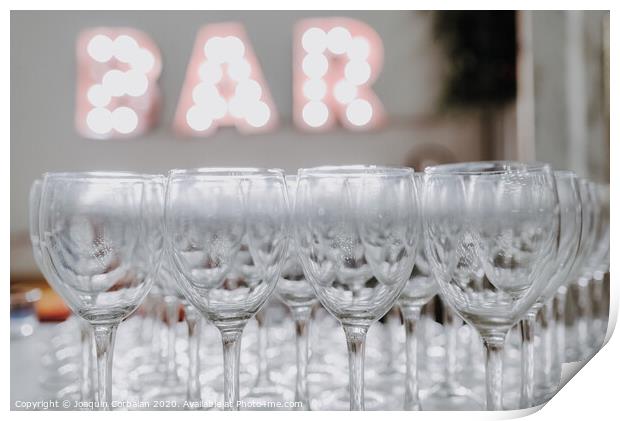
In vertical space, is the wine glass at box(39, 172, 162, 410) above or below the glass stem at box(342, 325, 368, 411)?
above

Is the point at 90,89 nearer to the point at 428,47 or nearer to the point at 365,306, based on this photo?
the point at 428,47

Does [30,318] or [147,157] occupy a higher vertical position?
[147,157]

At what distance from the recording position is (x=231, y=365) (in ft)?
1.27

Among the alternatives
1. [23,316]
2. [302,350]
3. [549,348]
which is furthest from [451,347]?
[23,316]

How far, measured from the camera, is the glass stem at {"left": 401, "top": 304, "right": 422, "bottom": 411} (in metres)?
0.50

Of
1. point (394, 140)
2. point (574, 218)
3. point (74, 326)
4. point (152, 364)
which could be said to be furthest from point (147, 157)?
point (574, 218)

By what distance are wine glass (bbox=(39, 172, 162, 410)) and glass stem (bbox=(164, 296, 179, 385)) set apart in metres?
0.22

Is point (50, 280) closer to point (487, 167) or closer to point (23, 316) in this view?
point (487, 167)

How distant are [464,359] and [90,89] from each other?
6.58ft

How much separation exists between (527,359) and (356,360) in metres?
0.16

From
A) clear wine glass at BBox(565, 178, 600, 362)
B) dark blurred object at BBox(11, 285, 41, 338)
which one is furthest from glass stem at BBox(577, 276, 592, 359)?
dark blurred object at BBox(11, 285, 41, 338)

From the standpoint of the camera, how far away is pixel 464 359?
0.66 meters

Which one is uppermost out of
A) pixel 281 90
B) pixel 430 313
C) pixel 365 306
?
pixel 281 90

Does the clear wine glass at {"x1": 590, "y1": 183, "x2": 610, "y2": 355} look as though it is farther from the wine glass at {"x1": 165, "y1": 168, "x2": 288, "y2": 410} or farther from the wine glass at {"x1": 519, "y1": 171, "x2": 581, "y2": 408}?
the wine glass at {"x1": 165, "y1": 168, "x2": 288, "y2": 410}
